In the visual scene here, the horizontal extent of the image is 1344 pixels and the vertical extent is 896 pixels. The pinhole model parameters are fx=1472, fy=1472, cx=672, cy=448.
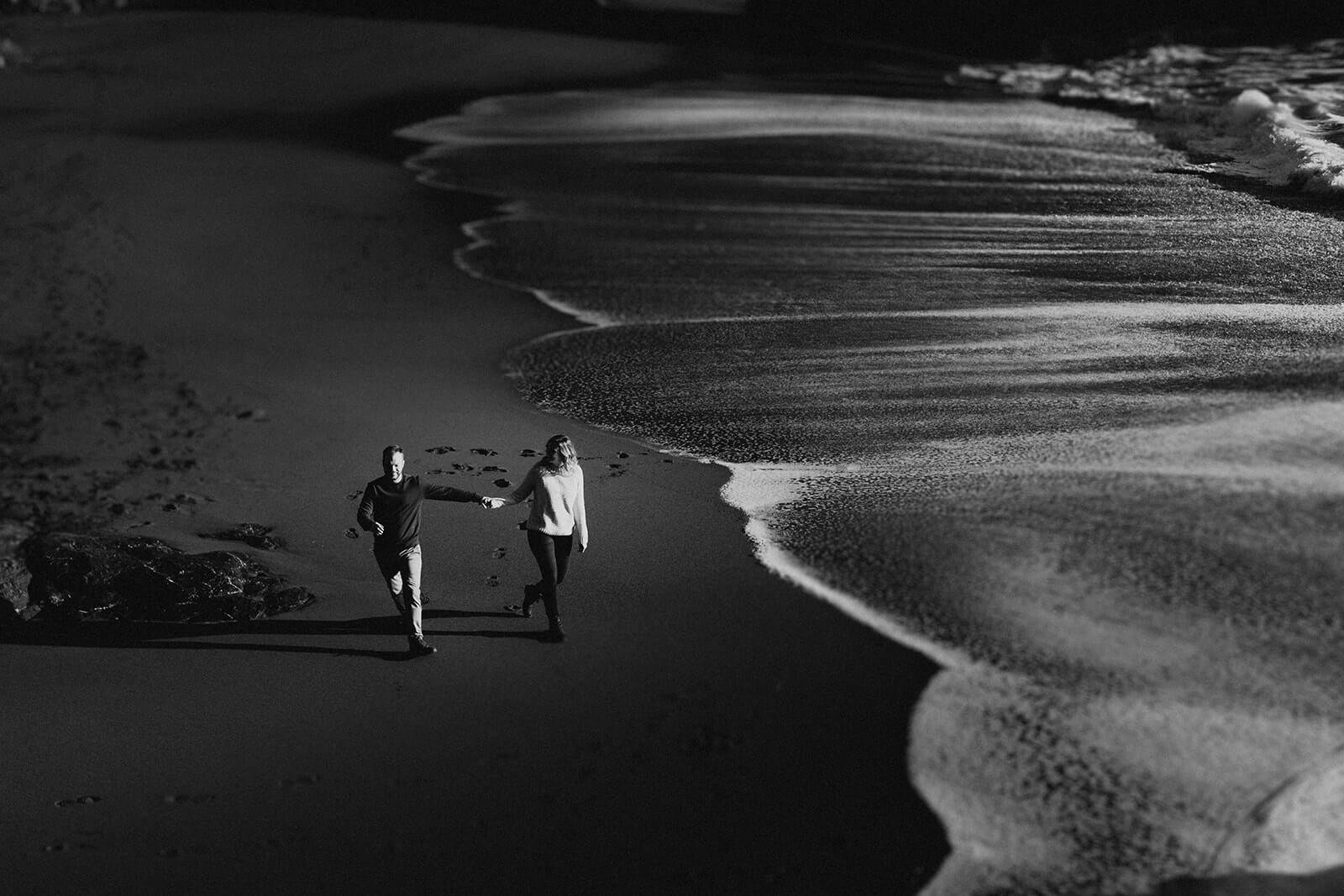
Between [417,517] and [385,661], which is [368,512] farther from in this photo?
[385,661]

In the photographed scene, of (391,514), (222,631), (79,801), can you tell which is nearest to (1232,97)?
(391,514)

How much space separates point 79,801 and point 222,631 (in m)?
2.39

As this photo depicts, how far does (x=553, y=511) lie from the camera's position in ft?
36.7

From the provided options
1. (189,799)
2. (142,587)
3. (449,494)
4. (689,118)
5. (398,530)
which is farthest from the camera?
(689,118)

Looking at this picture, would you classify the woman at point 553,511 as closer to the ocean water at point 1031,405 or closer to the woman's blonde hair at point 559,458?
the woman's blonde hair at point 559,458

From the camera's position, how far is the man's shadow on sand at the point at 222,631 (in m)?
11.6

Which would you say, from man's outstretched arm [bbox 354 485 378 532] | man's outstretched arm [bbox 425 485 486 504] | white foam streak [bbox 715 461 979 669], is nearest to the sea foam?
white foam streak [bbox 715 461 979 669]

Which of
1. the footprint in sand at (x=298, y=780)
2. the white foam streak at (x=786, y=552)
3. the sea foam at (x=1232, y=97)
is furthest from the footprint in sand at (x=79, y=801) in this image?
the sea foam at (x=1232, y=97)

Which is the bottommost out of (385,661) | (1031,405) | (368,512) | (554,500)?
(385,661)

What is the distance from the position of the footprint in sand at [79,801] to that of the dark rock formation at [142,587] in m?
2.54

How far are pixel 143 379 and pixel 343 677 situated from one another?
344 inches

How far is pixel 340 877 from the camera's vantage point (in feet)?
29.0

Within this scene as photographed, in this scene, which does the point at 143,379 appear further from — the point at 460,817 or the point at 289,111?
the point at 289,111

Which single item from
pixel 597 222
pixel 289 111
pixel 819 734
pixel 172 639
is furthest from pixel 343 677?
pixel 289 111
